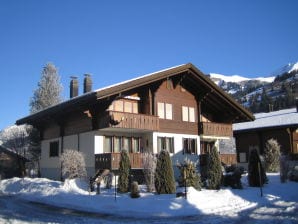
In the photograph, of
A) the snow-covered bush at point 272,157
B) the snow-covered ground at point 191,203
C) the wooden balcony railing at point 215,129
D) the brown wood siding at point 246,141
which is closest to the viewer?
the snow-covered ground at point 191,203

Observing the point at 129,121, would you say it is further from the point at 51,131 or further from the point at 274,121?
the point at 274,121

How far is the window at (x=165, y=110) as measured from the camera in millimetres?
31250

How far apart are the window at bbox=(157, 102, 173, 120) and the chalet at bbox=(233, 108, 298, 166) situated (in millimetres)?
12518

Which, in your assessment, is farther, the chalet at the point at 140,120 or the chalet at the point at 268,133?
the chalet at the point at 268,133

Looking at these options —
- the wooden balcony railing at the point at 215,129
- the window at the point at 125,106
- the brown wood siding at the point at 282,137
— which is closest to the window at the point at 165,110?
the window at the point at 125,106

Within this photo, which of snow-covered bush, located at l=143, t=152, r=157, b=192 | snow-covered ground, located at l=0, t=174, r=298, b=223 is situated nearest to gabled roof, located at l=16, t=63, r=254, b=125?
snow-covered bush, located at l=143, t=152, r=157, b=192

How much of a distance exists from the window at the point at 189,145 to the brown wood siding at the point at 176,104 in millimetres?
662

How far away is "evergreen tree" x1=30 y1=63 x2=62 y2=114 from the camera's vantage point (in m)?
49.3

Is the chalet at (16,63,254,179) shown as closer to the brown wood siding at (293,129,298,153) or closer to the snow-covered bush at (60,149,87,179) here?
the snow-covered bush at (60,149,87,179)

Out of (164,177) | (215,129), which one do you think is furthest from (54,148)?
(164,177)

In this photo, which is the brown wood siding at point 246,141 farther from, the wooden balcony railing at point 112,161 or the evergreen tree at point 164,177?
the evergreen tree at point 164,177

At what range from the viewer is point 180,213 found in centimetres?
1558

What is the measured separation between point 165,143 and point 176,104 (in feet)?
11.8

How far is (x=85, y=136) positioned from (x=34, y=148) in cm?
1794
